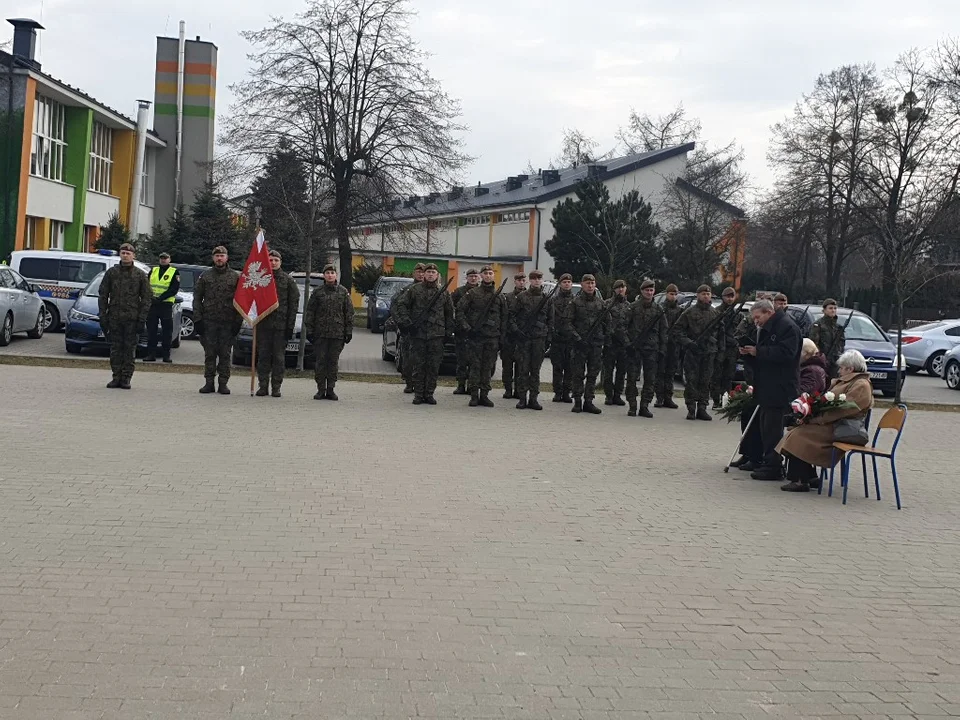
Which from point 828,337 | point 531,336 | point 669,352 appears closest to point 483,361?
point 531,336

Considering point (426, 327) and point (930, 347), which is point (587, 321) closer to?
point (426, 327)

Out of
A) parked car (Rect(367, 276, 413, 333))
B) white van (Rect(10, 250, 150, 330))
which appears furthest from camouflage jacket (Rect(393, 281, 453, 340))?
parked car (Rect(367, 276, 413, 333))

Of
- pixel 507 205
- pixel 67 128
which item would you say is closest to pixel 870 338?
pixel 67 128

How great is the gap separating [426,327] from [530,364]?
1.65 metres

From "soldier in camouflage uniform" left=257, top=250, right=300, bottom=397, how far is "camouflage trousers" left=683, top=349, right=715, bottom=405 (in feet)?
19.2

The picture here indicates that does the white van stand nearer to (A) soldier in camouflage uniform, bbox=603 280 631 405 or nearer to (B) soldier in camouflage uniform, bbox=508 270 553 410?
(B) soldier in camouflage uniform, bbox=508 270 553 410

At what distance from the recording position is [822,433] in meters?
10.8

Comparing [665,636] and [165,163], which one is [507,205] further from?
[665,636]

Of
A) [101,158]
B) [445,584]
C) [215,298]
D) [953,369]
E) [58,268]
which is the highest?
[101,158]

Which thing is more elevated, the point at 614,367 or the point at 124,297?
the point at 124,297

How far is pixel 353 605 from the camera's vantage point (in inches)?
241

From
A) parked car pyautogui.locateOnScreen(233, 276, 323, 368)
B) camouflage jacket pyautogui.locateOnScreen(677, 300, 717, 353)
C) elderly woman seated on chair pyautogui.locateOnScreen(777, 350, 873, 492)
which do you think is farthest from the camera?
parked car pyautogui.locateOnScreen(233, 276, 323, 368)

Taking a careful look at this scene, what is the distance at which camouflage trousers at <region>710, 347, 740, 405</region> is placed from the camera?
56.2 feet

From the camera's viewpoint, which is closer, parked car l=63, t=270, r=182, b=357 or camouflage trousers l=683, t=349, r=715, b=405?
camouflage trousers l=683, t=349, r=715, b=405
